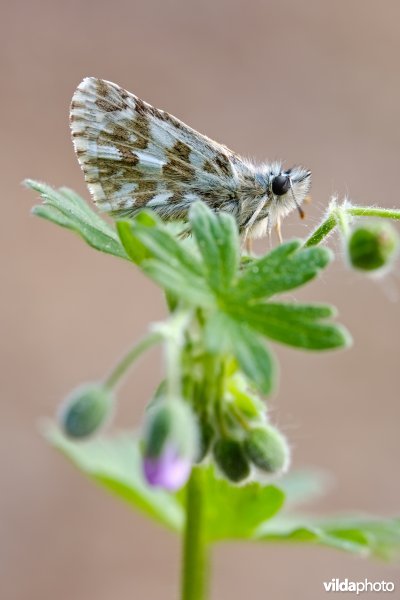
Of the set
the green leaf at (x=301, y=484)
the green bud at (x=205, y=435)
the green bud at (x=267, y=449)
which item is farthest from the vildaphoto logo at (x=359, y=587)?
the green bud at (x=205, y=435)

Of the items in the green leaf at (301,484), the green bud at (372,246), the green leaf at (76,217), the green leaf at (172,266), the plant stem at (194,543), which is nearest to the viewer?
the green leaf at (172,266)

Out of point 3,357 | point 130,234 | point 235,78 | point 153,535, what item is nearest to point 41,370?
point 3,357

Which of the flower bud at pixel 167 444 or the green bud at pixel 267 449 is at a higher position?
the green bud at pixel 267 449

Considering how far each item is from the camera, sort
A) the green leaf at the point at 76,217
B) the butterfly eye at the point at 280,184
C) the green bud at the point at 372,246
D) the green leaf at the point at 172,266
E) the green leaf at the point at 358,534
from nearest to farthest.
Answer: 1. the green leaf at the point at 172,266
2. the green bud at the point at 372,246
3. the green leaf at the point at 76,217
4. the green leaf at the point at 358,534
5. the butterfly eye at the point at 280,184

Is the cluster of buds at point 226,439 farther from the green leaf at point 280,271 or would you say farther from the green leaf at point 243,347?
the green leaf at point 280,271

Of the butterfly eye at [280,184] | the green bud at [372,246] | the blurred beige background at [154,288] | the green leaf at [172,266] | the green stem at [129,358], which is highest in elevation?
the blurred beige background at [154,288]

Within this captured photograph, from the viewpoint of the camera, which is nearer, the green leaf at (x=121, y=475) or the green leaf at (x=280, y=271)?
the green leaf at (x=280, y=271)
